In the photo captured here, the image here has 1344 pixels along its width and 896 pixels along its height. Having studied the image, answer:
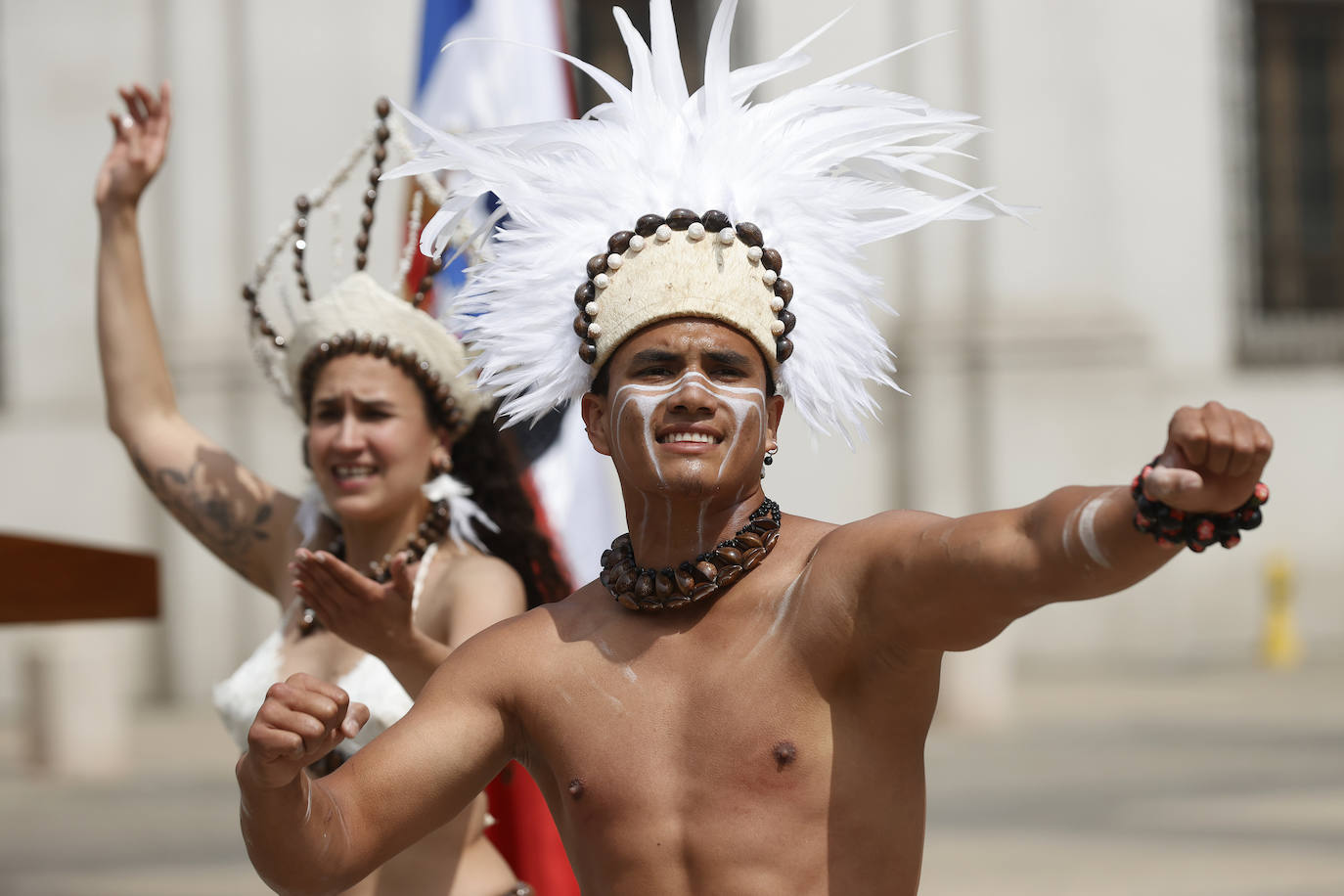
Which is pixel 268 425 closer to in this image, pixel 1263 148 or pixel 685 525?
pixel 1263 148

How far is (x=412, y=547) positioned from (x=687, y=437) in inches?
49.6

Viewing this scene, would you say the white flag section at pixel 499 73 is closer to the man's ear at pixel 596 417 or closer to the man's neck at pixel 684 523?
the man's ear at pixel 596 417

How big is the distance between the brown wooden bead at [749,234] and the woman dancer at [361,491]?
35.4 inches

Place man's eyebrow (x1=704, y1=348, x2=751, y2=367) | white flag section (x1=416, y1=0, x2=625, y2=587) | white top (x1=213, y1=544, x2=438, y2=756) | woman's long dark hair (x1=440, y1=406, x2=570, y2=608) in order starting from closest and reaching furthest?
man's eyebrow (x1=704, y1=348, x2=751, y2=367) → white top (x1=213, y1=544, x2=438, y2=756) → woman's long dark hair (x1=440, y1=406, x2=570, y2=608) → white flag section (x1=416, y1=0, x2=625, y2=587)

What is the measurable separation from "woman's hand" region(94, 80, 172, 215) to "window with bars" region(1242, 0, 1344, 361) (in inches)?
408

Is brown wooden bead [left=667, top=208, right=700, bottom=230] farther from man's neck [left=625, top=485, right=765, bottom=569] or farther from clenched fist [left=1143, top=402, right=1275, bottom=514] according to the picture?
clenched fist [left=1143, top=402, right=1275, bottom=514]

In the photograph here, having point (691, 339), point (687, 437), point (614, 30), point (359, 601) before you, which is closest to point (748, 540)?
point (687, 437)

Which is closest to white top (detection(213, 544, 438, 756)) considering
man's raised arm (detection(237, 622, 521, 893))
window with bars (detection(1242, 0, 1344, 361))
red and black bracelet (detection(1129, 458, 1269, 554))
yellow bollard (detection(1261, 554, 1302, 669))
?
man's raised arm (detection(237, 622, 521, 893))

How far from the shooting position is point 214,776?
337 inches

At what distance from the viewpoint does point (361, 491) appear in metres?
3.13

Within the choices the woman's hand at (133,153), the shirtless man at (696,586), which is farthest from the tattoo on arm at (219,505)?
the shirtless man at (696,586)

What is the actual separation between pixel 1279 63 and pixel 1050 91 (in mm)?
2270

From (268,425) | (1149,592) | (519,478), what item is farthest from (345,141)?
Result: (519,478)

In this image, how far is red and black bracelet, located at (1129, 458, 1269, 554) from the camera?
1.64 m
